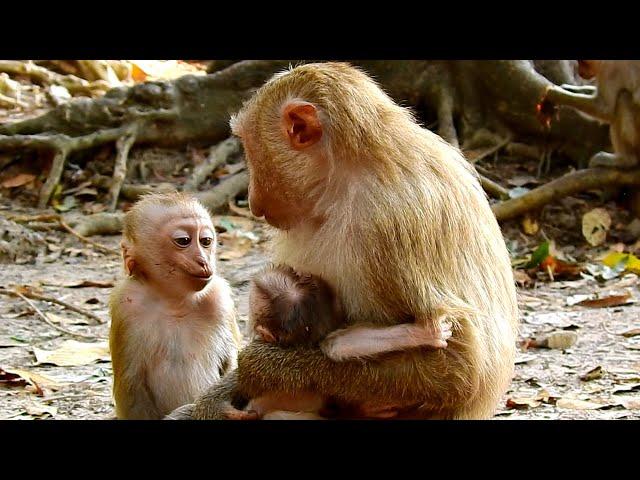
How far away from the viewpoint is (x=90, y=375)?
6.64 m

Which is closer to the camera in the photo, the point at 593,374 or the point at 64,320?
the point at 593,374

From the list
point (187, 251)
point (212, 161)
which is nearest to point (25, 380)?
point (187, 251)

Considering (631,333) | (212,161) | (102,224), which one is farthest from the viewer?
(212,161)

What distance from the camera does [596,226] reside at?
32.6 ft

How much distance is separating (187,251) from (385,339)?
4.49ft

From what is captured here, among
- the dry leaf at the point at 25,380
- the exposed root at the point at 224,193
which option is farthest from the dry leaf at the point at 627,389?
the exposed root at the point at 224,193

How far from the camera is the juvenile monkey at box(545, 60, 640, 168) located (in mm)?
9500

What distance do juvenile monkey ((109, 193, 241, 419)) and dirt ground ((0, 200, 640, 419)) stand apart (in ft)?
2.38

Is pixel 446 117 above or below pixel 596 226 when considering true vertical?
above

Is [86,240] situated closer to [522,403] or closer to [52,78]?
[52,78]

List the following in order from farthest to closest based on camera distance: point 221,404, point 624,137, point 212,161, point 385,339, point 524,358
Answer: point 212,161 → point 624,137 → point 524,358 → point 221,404 → point 385,339

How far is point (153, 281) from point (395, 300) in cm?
159

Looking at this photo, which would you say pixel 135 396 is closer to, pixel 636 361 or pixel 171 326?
pixel 171 326

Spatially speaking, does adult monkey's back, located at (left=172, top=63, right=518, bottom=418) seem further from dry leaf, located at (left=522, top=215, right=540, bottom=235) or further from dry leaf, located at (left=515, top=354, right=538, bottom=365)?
dry leaf, located at (left=522, top=215, right=540, bottom=235)
